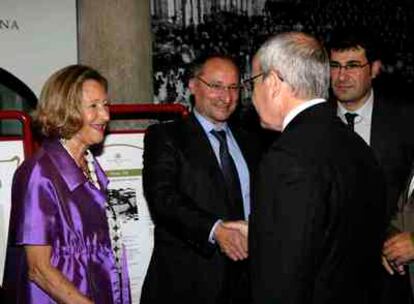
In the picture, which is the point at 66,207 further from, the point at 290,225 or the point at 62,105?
the point at 290,225

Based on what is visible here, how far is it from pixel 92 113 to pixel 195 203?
642 mm

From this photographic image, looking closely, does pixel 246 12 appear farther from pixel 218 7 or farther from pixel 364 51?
pixel 364 51

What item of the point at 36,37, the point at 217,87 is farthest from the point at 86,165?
the point at 36,37

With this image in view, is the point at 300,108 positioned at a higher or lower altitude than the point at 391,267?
higher

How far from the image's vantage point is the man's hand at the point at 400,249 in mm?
2965

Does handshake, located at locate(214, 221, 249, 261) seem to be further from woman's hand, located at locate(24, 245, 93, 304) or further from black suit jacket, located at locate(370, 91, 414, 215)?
black suit jacket, located at locate(370, 91, 414, 215)

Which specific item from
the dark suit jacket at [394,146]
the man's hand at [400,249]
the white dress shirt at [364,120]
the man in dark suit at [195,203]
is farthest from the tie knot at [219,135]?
the man's hand at [400,249]

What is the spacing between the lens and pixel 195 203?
123 inches

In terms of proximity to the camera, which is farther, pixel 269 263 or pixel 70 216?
pixel 70 216

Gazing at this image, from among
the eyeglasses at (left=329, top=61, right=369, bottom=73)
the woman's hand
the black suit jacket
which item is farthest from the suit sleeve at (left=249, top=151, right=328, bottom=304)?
the eyeglasses at (left=329, top=61, right=369, bottom=73)

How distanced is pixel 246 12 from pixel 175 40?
2.28 ft

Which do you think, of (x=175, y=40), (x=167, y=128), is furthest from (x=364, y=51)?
(x=175, y=40)

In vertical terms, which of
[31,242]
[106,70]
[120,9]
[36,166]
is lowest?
[31,242]

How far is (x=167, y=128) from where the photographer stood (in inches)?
131
